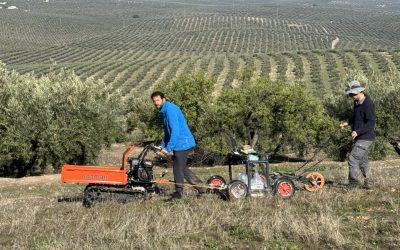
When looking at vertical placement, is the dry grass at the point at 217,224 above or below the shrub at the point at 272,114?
above

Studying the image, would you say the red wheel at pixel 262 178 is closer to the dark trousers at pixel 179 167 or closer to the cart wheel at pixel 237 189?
the cart wheel at pixel 237 189

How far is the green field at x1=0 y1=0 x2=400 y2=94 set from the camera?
6309cm

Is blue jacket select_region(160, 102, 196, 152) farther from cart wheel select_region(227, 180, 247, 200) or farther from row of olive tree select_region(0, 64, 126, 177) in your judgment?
row of olive tree select_region(0, 64, 126, 177)

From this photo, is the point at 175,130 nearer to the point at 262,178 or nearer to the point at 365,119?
the point at 262,178

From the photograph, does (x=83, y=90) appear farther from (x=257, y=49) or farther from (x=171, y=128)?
(x=257, y=49)

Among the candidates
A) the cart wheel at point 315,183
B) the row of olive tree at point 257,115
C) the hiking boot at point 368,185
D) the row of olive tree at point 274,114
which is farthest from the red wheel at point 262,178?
the row of olive tree at point 257,115

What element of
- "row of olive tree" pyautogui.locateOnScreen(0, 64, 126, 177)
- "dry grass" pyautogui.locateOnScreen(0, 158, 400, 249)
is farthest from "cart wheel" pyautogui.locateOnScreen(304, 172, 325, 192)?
"row of olive tree" pyautogui.locateOnScreen(0, 64, 126, 177)

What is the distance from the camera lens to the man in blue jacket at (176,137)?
8.33 meters

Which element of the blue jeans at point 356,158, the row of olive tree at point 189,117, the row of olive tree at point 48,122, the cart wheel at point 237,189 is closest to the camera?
the cart wheel at point 237,189

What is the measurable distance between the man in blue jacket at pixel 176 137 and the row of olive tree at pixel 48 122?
1665cm

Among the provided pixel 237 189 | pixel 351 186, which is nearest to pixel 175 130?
pixel 237 189

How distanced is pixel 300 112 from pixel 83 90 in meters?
13.9

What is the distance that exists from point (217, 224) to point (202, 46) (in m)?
103

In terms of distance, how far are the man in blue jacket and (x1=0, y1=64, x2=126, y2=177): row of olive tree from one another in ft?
54.6
